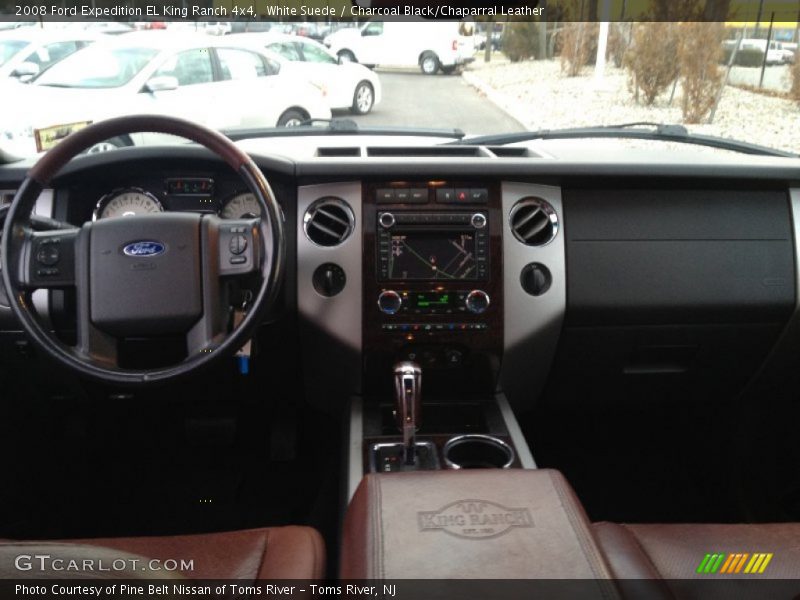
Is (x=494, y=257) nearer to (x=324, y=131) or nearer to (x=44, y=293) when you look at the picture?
→ (x=324, y=131)

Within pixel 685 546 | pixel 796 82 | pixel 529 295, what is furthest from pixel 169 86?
pixel 685 546

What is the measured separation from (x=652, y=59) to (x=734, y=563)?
5.47 feet

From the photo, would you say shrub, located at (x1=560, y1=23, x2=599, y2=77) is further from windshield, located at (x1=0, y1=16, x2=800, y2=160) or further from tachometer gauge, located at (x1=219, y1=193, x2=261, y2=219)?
tachometer gauge, located at (x1=219, y1=193, x2=261, y2=219)

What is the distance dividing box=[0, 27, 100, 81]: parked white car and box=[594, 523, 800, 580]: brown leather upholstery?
8.12 ft

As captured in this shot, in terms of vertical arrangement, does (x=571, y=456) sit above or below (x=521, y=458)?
below

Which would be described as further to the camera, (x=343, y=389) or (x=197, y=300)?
(x=343, y=389)

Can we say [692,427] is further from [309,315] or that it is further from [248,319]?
[248,319]

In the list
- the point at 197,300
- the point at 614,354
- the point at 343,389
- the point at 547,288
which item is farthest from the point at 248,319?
the point at 614,354

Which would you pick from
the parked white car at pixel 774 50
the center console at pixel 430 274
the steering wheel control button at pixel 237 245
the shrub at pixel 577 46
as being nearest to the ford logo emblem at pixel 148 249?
the steering wheel control button at pixel 237 245

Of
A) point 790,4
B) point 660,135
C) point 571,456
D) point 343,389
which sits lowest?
point 571,456

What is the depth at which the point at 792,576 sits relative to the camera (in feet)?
5.20

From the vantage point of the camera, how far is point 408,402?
6.73ft

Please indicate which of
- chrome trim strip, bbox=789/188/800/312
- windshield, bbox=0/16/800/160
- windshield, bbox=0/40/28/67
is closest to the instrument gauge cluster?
windshield, bbox=0/16/800/160

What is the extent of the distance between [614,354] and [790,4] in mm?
1190
